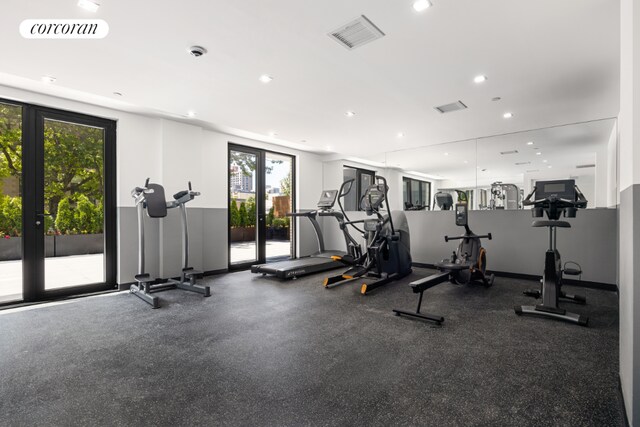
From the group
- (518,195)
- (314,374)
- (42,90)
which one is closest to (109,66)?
(42,90)

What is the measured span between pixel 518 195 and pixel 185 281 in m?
6.41

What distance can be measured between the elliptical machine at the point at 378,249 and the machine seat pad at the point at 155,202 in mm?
2765

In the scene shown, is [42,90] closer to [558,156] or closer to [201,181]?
[201,181]

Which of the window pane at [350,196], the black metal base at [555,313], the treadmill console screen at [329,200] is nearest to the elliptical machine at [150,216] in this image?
the treadmill console screen at [329,200]

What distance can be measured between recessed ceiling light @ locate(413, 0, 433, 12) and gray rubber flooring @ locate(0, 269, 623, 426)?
2.83m

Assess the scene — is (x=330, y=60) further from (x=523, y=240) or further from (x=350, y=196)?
(x=350, y=196)

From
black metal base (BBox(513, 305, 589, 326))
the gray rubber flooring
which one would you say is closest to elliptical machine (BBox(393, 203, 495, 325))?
the gray rubber flooring

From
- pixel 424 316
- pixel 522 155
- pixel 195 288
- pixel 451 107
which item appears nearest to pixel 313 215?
pixel 195 288

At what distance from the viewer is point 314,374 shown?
2277 millimetres

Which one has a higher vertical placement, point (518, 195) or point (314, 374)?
point (518, 195)

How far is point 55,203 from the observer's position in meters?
4.46

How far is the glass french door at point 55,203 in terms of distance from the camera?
13.6ft

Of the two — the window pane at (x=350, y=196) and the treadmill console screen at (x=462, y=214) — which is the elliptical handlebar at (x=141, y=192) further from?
the window pane at (x=350, y=196)

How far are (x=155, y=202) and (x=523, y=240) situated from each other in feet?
20.8
